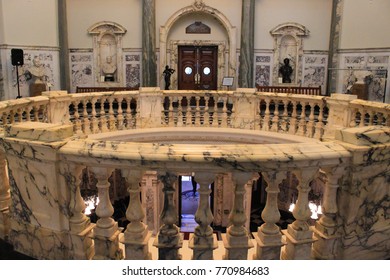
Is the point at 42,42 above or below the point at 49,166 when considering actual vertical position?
above

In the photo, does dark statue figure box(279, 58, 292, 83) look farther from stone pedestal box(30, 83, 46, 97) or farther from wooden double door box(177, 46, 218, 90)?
stone pedestal box(30, 83, 46, 97)

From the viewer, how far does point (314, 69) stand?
49.5ft

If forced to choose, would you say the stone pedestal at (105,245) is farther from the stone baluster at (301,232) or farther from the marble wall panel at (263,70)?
the marble wall panel at (263,70)

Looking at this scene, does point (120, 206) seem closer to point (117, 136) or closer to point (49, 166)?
point (117, 136)

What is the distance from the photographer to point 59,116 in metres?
7.43

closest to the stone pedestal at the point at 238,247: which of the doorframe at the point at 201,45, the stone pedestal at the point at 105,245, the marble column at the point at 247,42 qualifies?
the stone pedestal at the point at 105,245

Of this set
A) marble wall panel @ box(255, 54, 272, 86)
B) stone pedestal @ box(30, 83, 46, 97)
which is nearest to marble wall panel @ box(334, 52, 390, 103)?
marble wall panel @ box(255, 54, 272, 86)

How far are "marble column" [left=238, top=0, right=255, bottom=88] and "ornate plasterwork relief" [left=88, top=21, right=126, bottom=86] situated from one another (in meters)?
4.87

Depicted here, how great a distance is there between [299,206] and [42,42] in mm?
13209

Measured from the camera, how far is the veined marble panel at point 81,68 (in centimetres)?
1528

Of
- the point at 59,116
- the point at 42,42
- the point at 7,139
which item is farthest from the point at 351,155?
the point at 42,42

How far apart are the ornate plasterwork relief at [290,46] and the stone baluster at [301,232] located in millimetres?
13331

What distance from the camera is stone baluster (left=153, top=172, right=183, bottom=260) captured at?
2.31 meters

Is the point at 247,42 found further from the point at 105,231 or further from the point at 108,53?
the point at 105,231
